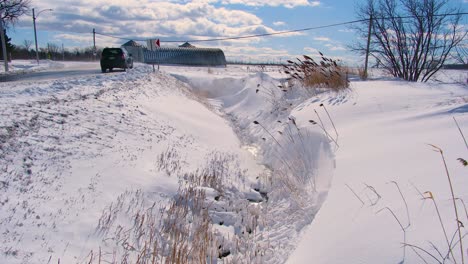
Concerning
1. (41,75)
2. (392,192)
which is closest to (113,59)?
(41,75)

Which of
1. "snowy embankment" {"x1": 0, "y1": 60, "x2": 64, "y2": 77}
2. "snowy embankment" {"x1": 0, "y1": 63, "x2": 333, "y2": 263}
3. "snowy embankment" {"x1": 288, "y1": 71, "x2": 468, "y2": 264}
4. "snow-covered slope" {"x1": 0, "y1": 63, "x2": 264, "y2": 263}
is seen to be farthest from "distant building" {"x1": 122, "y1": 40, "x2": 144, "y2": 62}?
"snowy embankment" {"x1": 288, "y1": 71, "x2": 468, "y2": 264}

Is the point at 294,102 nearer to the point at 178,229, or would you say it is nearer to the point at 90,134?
the point at 90,134

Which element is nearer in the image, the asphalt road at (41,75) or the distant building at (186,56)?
the asphalt road at (41,75)

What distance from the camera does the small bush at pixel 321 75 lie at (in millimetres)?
10305

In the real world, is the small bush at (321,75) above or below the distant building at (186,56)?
below

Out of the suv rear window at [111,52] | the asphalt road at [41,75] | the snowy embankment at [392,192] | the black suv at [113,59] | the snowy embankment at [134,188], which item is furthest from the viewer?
the suv rear window at [111,52]

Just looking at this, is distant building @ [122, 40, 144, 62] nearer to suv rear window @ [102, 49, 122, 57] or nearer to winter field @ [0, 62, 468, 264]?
suv rear window @ [102, 49, 122, 57]

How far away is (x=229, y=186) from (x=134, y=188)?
181 cm

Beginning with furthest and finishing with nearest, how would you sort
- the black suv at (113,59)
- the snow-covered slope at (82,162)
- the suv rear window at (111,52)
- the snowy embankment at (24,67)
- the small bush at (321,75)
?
the snowy embankment at (24,67), the suv rear window at (111,52), the black suv at (113,59), the small bush at (321,75), the snow-covered slope at (82,162)

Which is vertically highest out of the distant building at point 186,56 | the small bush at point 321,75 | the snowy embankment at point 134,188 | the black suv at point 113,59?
the distant building at point 186,56

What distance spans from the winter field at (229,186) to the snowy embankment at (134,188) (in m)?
0.02

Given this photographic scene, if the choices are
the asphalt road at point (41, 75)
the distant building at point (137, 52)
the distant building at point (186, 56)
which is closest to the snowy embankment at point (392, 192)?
the asphalt road at point (41, 75)

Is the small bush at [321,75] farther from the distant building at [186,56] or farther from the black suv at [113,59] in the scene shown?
the distant building at [186,56]

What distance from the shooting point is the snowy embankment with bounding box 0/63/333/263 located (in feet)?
12.2
